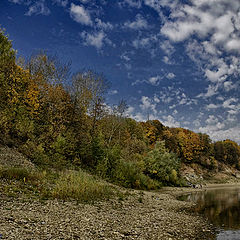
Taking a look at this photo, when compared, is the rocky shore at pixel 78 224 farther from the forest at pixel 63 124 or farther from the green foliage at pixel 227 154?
the green foliage at pixel 227 154

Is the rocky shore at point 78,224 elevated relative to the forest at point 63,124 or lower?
lower

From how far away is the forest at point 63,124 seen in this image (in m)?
33.3

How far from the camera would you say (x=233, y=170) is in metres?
111

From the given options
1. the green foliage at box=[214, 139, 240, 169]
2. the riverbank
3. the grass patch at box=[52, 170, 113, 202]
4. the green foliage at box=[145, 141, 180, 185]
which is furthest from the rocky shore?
the green foliage at box=[214, 139, 240, 169]

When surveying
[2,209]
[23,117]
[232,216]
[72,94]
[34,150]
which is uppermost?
[72,94]

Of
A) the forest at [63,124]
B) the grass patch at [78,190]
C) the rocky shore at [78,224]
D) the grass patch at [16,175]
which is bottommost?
the rocky shore at [78,224]

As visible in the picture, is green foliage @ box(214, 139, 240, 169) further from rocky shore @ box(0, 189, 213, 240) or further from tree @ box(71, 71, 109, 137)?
rocky shore @ box(0, 189, 213, 240)

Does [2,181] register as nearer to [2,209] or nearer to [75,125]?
[2,209]

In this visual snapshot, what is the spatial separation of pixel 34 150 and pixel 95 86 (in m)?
17.9

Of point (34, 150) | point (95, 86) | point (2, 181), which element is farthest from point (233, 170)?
point (2, 181)

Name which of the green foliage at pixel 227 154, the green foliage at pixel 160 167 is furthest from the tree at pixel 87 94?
the green foliage at pixel 227 154

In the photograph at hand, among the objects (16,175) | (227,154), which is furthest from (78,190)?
(227,154)

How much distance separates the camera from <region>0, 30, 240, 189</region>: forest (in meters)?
33.3

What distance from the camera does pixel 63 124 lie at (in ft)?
139
